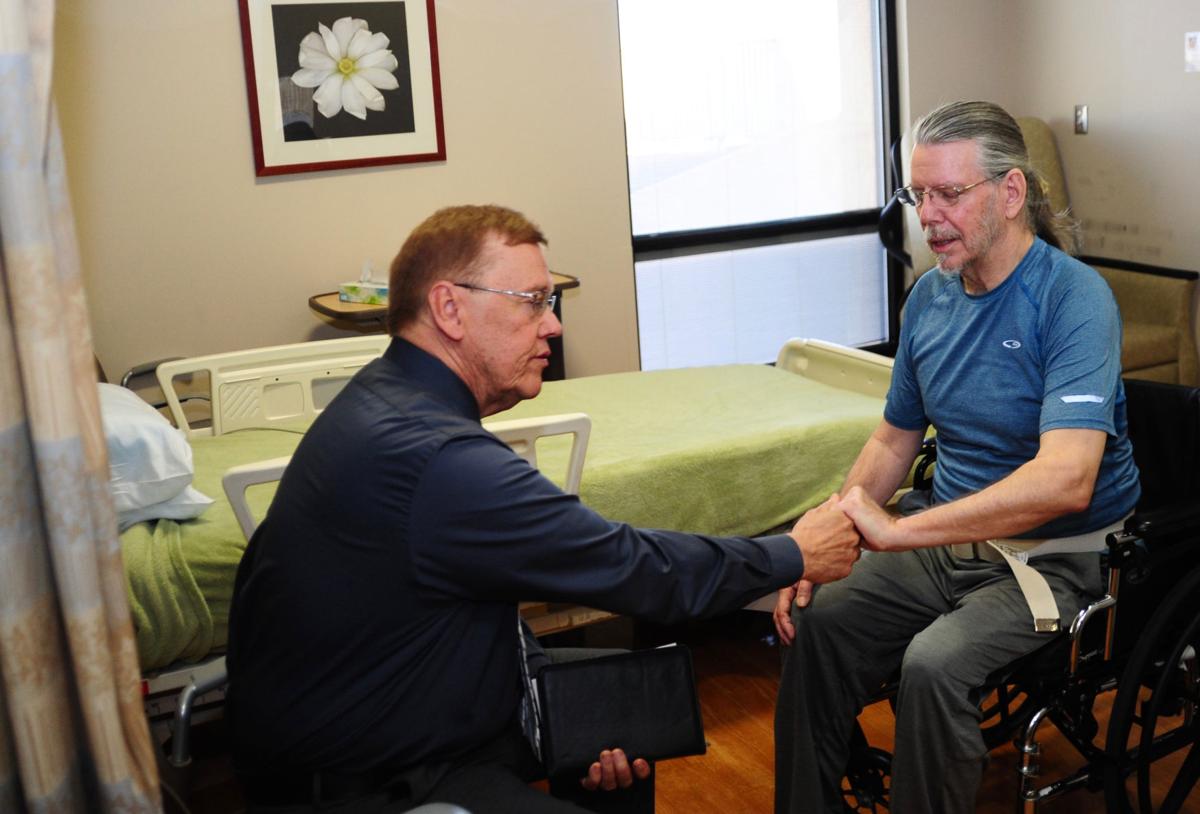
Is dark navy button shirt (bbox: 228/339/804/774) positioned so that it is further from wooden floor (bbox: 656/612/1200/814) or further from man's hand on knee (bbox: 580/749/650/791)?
wooden floor (bbox: 656/612/1200/814)

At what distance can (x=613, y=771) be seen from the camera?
1805 millimetres

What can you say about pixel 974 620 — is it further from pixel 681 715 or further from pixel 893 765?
pixel 681 715

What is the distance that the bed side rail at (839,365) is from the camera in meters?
3.43

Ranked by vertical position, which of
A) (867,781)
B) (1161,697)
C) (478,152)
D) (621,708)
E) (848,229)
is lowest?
(867,781)

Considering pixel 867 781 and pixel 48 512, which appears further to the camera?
pixel 867 781

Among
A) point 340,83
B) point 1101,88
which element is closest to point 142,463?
point 340,83

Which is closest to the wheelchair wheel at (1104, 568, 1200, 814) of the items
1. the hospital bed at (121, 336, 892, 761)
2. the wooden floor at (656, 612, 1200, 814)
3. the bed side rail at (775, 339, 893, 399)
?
the wooden floor at (656, 612, 1200, 814)

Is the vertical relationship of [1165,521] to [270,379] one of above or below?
below

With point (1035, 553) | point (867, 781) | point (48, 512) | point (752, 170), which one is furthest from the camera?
point (752, 170)

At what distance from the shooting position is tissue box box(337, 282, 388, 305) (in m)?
4.19

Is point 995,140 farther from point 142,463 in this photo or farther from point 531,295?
point 142,463

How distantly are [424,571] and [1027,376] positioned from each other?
1.12 m

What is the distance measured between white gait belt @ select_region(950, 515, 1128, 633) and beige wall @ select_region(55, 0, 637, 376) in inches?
114

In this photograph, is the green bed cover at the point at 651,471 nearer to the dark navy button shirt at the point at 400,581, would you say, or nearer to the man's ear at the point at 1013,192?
the dark navy button shirt at the point at 400,581
